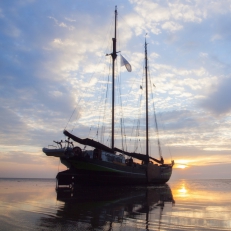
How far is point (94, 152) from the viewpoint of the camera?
30.7 m

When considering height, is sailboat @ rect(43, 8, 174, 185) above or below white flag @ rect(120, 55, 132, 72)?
below

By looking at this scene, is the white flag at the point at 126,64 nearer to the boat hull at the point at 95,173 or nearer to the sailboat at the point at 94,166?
the sailboat at the point at 94,166

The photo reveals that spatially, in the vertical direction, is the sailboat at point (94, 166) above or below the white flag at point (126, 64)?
below

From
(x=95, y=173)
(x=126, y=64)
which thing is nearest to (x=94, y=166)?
(x=95, y=173)

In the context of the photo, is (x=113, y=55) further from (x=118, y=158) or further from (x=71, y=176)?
(x=71, y=176)

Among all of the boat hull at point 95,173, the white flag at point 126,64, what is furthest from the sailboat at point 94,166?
the white flag at point 126,64

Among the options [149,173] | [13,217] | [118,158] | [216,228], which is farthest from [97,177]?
[216,228]

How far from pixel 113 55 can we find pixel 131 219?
32705mm

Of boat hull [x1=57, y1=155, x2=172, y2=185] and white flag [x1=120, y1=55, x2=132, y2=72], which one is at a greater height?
white flag [x1=120, y1=55, x2=132, y2=72]

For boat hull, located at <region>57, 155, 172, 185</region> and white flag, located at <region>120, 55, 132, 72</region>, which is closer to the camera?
boat hull, located at <region>57, 155, 172, 185</region>

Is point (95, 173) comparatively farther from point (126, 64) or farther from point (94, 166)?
point (126, 64)

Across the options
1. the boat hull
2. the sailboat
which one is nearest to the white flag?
the sailboat

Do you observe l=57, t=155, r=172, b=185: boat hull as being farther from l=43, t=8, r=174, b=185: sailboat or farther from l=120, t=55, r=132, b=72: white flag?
l=120, t=55, r=132, b=72: white flag

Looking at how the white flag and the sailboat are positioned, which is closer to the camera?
the sailboat
